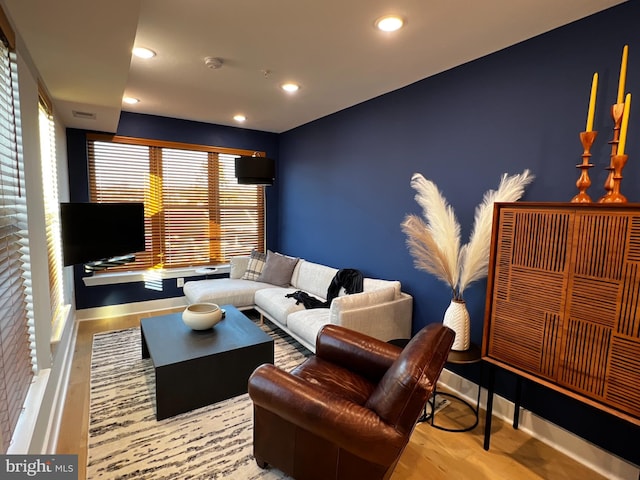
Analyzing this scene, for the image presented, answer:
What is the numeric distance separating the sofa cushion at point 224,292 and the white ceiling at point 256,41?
2032 mm

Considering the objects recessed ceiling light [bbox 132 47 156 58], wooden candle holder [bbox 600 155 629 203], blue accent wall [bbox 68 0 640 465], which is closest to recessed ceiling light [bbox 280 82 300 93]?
blue accent wall [bbox 68 0 640 465]

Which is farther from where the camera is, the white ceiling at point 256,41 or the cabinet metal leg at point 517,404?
the cabinet metal leg at point 517,404

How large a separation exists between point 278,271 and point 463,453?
2.86 metres

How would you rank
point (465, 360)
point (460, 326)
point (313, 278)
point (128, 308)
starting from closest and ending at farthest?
1. point (465, 360)
2. point (460, 326)
3. point (313, 278)
4. point (128, 308)

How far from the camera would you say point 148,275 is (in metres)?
4.36

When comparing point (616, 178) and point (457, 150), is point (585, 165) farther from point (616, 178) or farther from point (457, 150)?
point (457, 150)

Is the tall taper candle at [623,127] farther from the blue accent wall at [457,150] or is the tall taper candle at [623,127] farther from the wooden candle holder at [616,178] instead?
the blue accent wall at [457,150]

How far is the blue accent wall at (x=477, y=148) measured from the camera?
1.89 meters

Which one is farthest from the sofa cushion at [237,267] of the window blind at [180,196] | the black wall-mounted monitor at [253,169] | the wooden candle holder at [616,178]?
the wooden candle holder at [616,178]

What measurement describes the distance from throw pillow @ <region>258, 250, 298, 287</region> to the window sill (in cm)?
73

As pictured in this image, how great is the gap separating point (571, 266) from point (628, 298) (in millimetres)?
246

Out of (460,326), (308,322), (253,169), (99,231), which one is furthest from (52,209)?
(460,326)

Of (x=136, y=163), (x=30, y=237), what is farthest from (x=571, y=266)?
(x=136, y=163)

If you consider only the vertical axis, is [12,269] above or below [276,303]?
above
